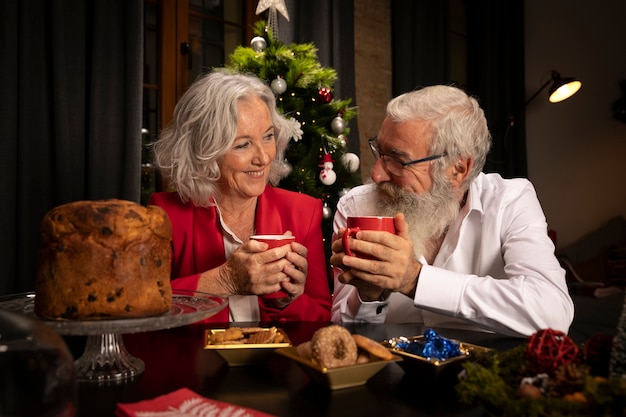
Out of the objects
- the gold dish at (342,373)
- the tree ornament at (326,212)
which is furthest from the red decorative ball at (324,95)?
the gold dish at (342,373)

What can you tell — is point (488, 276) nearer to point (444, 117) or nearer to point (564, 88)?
point (444, 117)

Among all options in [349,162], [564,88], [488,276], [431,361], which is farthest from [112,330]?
[564,88]

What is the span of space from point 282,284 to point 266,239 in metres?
0.16

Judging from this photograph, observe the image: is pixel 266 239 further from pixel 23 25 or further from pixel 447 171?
pixel 23 25

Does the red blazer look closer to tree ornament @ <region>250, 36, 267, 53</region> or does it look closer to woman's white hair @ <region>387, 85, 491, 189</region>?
woman's white hair @ <region>387, 85, 491, 189</region>

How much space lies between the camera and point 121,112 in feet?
11.1

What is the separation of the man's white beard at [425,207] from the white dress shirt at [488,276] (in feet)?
0.16

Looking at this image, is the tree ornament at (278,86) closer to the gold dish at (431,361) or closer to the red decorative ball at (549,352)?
the gold dish at (431,361)

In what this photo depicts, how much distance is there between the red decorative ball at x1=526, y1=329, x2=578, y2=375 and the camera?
32.9 inches

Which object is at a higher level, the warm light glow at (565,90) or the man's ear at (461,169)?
the warm light glow at (565,90)

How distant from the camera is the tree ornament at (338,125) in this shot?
3.38 m

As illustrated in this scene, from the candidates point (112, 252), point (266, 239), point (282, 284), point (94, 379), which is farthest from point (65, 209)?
point (282, 284)

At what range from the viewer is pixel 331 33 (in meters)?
4.82

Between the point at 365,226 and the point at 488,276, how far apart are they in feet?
1.42
